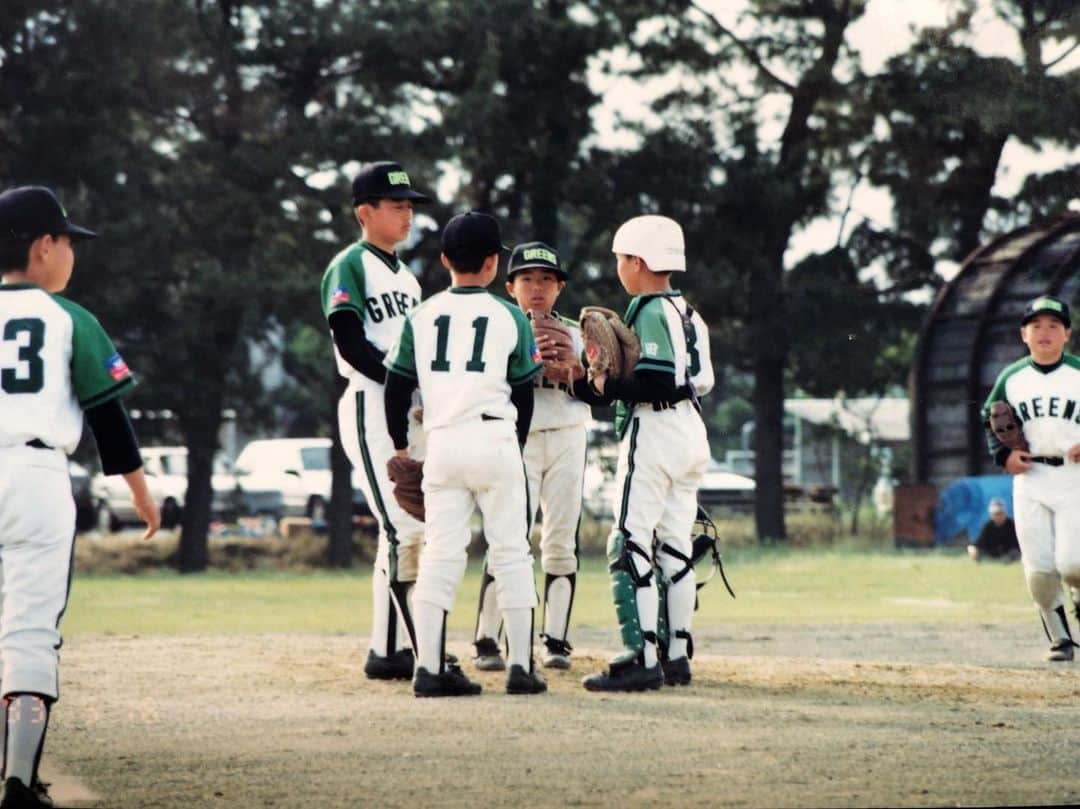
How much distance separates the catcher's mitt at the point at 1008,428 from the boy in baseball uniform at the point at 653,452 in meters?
2.32

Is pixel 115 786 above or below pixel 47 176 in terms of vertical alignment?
below

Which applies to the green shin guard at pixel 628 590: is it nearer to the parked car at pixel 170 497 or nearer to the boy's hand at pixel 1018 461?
the boy's hand at pixel 1018 461

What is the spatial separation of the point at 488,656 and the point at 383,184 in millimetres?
2487

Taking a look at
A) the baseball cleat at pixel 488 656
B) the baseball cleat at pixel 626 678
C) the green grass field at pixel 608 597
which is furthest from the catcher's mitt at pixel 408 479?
the green grass field at pixel 608 597

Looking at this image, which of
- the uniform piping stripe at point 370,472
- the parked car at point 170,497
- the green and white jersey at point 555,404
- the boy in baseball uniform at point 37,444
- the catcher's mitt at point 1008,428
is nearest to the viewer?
the boy in baseball uniform at point 37,444

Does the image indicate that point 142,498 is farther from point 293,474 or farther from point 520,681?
point 293,474

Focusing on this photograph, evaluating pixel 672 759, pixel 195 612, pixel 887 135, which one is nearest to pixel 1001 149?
pixel 887 135

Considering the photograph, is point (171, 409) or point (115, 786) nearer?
point (115, 786)

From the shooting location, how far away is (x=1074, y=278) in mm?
26688

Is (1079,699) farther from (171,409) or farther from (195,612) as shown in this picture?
(171,409)

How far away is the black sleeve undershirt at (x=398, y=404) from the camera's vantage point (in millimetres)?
8070

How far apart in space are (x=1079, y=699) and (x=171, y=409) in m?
21.1

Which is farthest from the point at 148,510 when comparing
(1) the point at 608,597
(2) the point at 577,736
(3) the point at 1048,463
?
(1) the point at 608,597

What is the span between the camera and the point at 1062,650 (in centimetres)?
998
